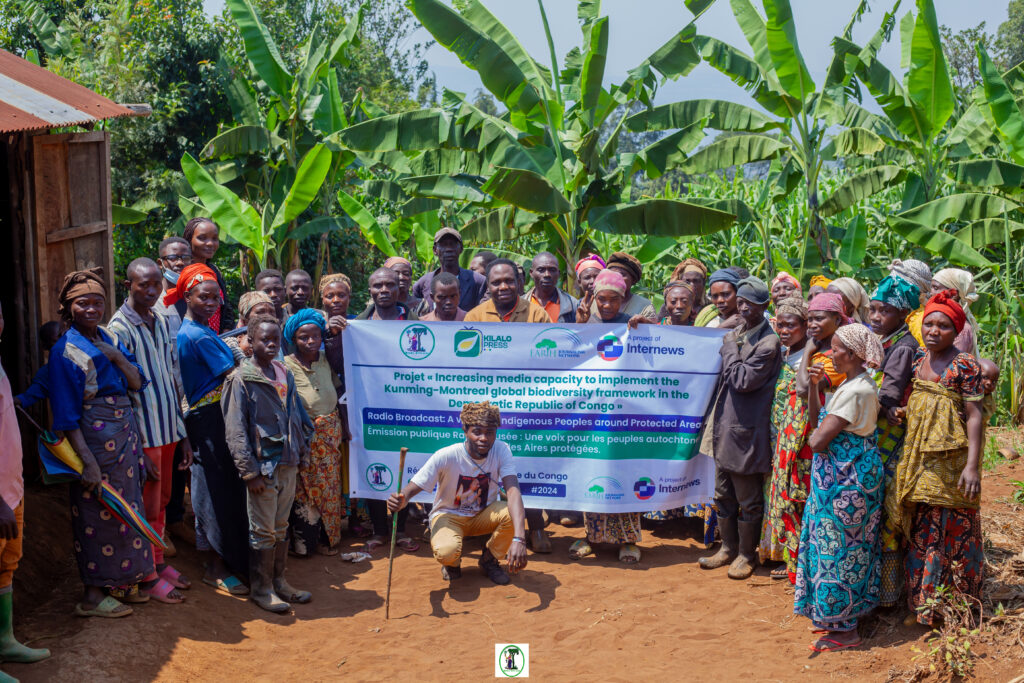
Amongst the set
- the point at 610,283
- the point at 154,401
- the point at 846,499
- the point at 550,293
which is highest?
the point at 610,283

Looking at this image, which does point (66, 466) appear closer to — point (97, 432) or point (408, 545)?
point (97, 432)

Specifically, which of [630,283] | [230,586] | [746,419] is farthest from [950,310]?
[230,586]

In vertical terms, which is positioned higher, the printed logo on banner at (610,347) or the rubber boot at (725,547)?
the printed logo on banner at (610,347)

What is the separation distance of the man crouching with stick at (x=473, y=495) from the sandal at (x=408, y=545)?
58 centimetres

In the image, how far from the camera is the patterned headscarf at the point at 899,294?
15.8ft

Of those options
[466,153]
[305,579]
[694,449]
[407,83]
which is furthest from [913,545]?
[407,83]

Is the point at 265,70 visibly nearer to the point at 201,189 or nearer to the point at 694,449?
the point at 201,189

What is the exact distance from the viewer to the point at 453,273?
7676 millimetres

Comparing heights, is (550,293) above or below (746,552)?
above

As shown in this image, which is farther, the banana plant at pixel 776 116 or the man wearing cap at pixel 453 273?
the banana plant at pixel 776 116

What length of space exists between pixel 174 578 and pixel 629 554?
2.94 meters

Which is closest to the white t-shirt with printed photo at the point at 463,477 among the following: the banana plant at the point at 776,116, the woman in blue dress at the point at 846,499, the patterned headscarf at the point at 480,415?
the patterned headscarf at the point at 480,415

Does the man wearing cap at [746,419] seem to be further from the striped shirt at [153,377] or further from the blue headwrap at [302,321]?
the striped shirt at [153,377]

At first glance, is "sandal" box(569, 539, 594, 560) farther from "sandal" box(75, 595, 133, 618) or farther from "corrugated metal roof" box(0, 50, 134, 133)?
"corrugated metal roof" box(0, 50, 134, 133)
